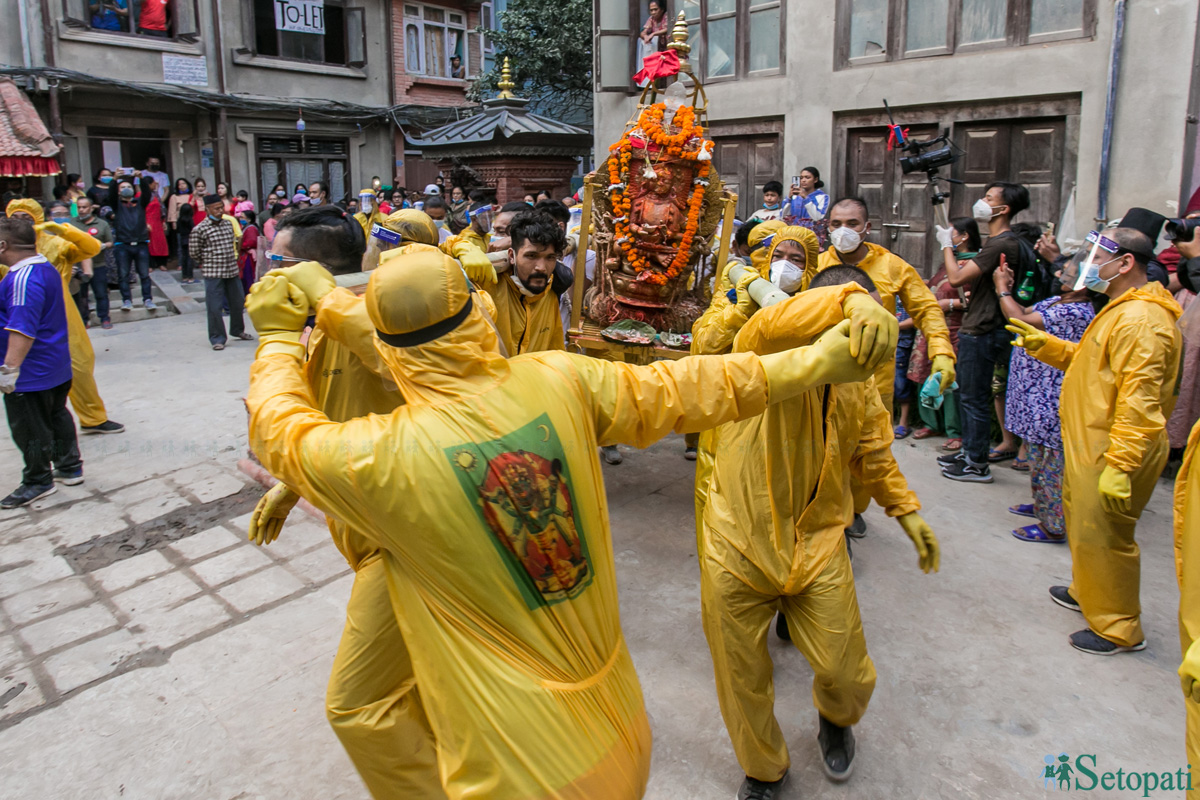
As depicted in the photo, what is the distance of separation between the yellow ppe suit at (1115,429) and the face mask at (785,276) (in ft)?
4.35

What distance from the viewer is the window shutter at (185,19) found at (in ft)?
49.4

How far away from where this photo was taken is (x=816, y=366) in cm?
193

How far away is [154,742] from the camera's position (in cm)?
311

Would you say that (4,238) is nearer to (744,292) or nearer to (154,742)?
(154,742)

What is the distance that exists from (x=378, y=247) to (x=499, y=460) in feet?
11.1

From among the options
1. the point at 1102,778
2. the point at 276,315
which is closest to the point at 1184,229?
the point at 1102,778

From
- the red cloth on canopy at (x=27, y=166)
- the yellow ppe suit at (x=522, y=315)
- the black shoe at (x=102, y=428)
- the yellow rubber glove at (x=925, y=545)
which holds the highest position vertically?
the red cloth on canopy at (x=27, y=166)

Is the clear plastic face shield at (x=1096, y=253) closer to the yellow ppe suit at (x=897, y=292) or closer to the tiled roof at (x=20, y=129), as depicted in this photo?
the yellow ppe suit at (x=897, y=292)

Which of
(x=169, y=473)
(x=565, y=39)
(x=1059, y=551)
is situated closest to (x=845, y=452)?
(x=1059, y=551)

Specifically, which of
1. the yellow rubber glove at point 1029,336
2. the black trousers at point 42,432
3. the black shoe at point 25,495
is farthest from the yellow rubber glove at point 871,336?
the black shoe at point 25,495

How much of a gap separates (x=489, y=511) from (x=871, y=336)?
95 cm

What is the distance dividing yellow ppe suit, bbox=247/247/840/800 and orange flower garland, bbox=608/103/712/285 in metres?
3.95

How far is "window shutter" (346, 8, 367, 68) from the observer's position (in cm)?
1742

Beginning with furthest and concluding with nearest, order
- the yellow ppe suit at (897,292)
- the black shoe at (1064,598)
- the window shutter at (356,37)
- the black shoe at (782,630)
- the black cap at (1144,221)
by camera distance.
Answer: the window shutter at (356,37) < the yellow ppe suit at (897,292) < the black cap at (1144,221) < the black shoe at (1064,598) < the black shoe at (782,630)
